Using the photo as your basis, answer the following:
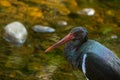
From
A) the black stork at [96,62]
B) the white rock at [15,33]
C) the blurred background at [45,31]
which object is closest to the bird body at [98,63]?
the black stork at [96,62]

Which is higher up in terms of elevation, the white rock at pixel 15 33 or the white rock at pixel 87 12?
the white rock at pixel 15 33

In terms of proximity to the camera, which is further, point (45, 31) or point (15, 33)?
point (45, 31)

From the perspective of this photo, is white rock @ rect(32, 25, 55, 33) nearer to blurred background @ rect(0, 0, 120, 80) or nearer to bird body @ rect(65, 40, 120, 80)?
blurred background @ rect(0, 0, 120, 80)

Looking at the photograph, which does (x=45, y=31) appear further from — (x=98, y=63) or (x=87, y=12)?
(x=98, y=63)

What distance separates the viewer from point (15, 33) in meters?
7.02

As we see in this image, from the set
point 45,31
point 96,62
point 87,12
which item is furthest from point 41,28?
point 96,62

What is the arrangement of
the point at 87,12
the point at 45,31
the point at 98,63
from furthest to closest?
the point at 87,12 < the point at 45,31 < the point at 98,63

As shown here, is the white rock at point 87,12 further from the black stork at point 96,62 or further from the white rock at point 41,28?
the black stork at point 96,62

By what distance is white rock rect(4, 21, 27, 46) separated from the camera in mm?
6977

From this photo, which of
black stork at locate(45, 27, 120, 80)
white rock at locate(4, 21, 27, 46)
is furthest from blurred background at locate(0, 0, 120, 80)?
black stork at locate(45, 27, 120, 80)

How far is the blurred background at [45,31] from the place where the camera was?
20.6 feet

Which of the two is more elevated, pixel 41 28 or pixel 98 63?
pixel 98 63

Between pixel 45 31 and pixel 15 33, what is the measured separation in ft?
1.84

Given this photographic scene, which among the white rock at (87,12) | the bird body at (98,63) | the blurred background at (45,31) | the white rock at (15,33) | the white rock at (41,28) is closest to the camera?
the bird body at (98,63)
